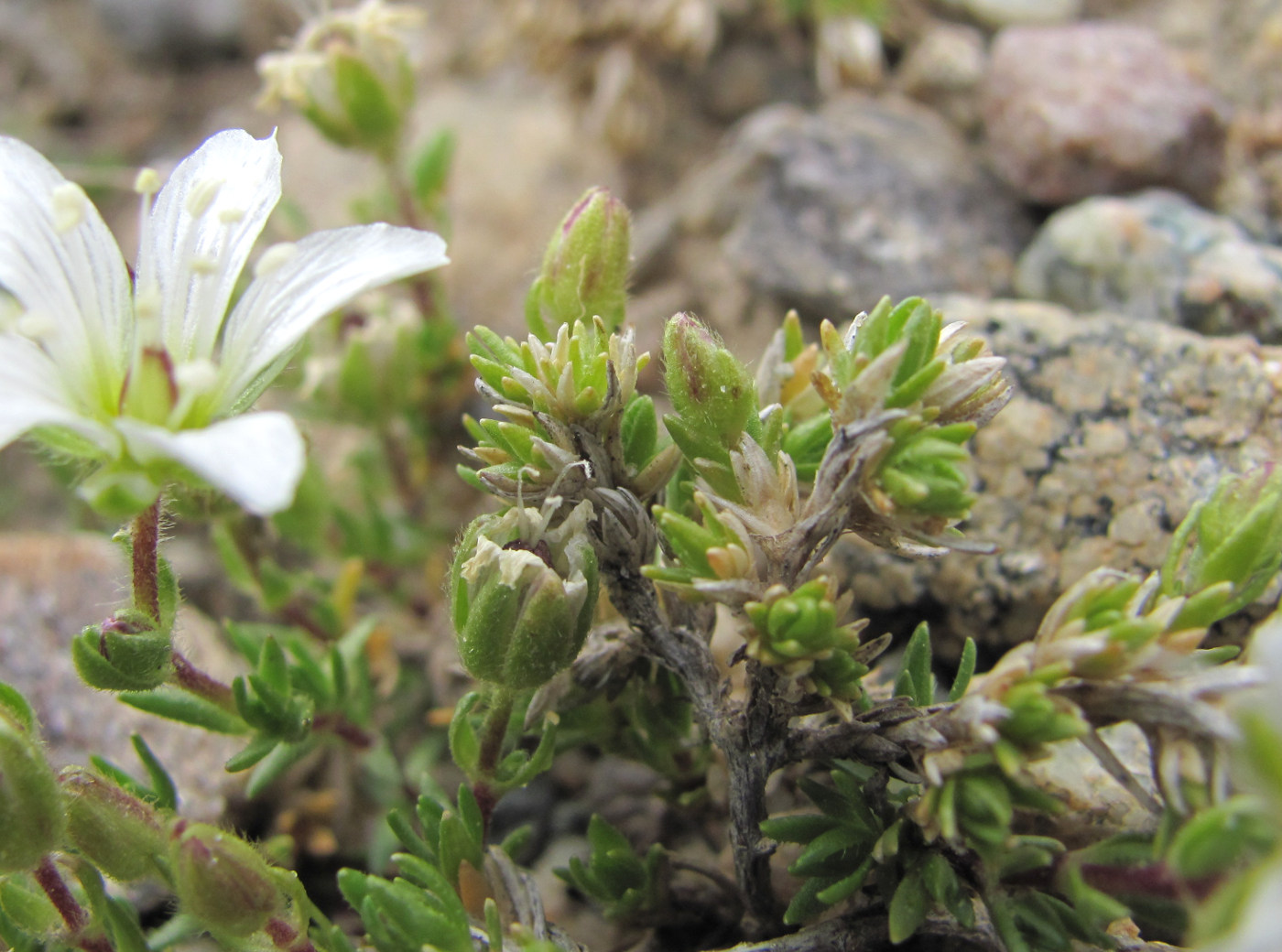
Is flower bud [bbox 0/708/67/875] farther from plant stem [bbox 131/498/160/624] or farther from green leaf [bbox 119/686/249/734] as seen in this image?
green leaf [bbox 119/686/249/734]

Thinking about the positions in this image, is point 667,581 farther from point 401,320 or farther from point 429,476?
point 429,476

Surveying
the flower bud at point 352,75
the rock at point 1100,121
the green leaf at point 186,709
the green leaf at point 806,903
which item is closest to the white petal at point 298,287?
the green leaf at point 186,709

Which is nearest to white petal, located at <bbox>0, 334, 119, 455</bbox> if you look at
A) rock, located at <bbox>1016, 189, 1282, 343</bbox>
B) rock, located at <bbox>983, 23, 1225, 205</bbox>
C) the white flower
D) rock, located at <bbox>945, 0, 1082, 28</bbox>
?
the white flower

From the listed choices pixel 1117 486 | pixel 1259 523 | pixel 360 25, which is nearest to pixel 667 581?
pixel 1259 523

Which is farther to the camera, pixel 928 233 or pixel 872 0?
pixel 872 0

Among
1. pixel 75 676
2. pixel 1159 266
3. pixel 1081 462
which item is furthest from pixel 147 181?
pixel 1159 266
